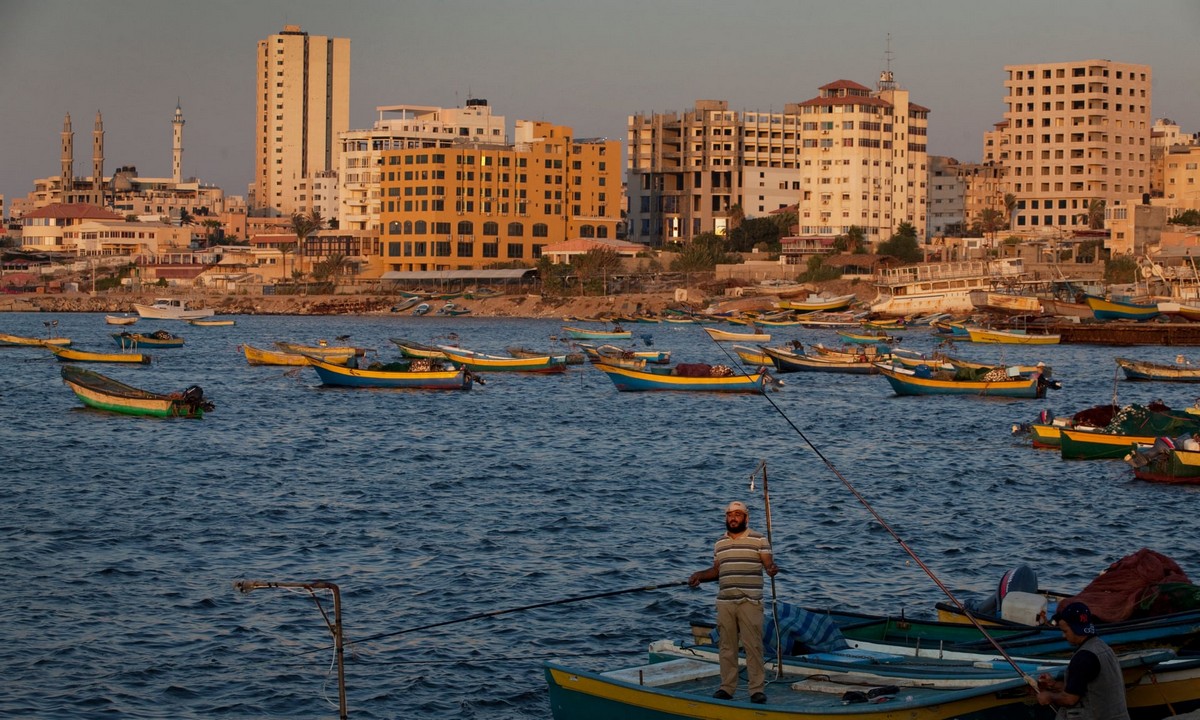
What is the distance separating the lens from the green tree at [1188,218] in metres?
125

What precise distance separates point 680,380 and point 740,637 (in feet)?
130

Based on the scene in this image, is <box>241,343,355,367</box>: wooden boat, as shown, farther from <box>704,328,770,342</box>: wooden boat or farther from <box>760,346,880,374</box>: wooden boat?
<box>704,328,770,342</box>: wooden boat

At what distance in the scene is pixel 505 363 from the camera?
60594 millimetres

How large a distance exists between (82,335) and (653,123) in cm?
7642

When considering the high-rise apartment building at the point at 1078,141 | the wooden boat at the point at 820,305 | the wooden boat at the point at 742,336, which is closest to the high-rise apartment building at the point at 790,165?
the high-rise apartment building at the point at 1078,141

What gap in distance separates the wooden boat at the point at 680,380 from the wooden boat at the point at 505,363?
8.09m

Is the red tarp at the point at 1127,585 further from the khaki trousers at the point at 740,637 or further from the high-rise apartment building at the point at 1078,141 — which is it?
the high-rise apartment building at the point at 1078,141

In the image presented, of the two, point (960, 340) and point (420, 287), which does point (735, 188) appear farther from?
point (960, 340)

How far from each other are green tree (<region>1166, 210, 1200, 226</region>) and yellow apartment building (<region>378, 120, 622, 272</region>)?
52230 mm

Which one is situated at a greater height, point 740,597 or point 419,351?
point 740,597

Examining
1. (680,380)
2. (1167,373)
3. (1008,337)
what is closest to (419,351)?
(680,380)

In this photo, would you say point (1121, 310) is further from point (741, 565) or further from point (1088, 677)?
point (1088, 677)

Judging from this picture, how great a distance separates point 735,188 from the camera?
157625 millimetres

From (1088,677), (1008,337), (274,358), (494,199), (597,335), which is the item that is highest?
(494,199)
